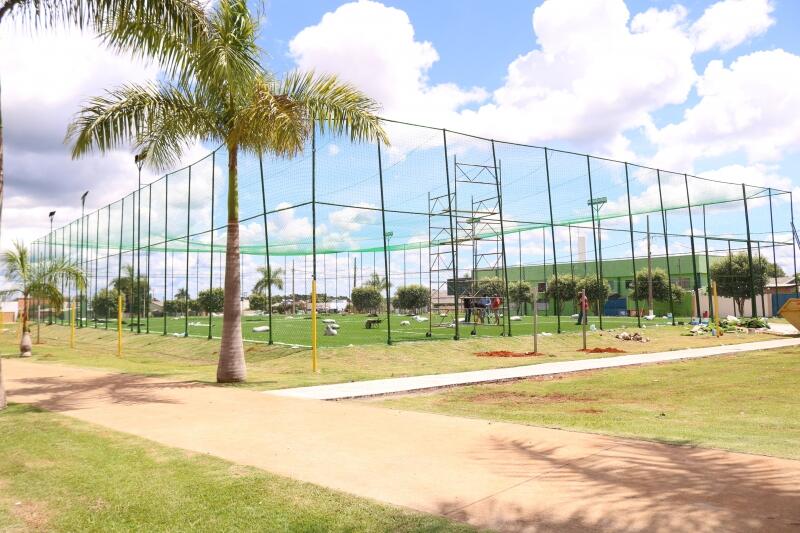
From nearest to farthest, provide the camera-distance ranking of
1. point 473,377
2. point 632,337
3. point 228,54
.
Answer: point 228,54 < point 473,377 < point 632,337

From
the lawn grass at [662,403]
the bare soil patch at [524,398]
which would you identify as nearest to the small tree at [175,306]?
the lawn grass at [662,403]

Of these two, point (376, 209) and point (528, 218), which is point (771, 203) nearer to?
point (528, 218)

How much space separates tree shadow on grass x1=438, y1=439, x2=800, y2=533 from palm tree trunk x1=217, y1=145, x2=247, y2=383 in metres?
7.65

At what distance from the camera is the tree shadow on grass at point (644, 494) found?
3.74m

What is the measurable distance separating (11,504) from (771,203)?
1605 inches

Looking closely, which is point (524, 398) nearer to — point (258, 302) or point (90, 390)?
point (90, 390)

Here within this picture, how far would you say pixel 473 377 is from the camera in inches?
496

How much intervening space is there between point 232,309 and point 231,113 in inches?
163

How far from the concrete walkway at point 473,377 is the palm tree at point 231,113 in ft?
8.13

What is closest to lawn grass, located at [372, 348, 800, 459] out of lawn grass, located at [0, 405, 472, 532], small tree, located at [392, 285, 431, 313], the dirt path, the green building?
the dirt path

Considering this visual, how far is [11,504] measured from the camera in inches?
172

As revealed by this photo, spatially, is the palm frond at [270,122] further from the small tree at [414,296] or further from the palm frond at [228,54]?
the small tree at [414,296]

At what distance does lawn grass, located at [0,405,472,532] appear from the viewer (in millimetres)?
3854

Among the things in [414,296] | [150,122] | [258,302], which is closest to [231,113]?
[150,122]
